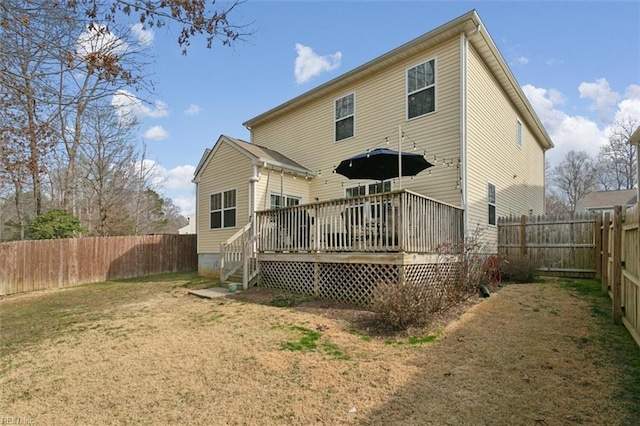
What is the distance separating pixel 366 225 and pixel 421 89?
16.7 ft

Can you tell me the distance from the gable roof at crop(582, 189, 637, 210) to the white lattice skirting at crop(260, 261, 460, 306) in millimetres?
25017

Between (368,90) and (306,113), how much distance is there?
9.44 ft

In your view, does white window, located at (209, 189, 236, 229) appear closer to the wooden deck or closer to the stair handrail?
the stair handrail

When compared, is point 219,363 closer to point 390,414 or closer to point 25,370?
point 390,414

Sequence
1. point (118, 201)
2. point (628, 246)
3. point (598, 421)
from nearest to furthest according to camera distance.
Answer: point (598, 421), point (628, 246), point (118, 201)

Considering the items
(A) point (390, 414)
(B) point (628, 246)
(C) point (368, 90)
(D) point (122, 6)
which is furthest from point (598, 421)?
(C) point (368, 90)

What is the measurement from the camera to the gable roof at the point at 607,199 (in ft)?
82.0

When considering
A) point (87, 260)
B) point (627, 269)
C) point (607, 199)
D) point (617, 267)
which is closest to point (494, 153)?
point (617, 267)

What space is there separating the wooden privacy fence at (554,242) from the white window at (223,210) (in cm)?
897

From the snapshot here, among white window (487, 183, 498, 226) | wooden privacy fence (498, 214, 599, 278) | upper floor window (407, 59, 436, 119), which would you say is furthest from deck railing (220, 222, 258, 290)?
wooden privacy fence (498, 214, 599, 278)

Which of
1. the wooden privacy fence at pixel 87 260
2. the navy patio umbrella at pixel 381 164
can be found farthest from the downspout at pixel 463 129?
the wooden privacy fence at pixel 87 260

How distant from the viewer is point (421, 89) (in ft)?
32.7

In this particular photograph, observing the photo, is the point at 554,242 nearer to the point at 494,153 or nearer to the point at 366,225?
the point at 494,153

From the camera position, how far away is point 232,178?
1223 centimetres
